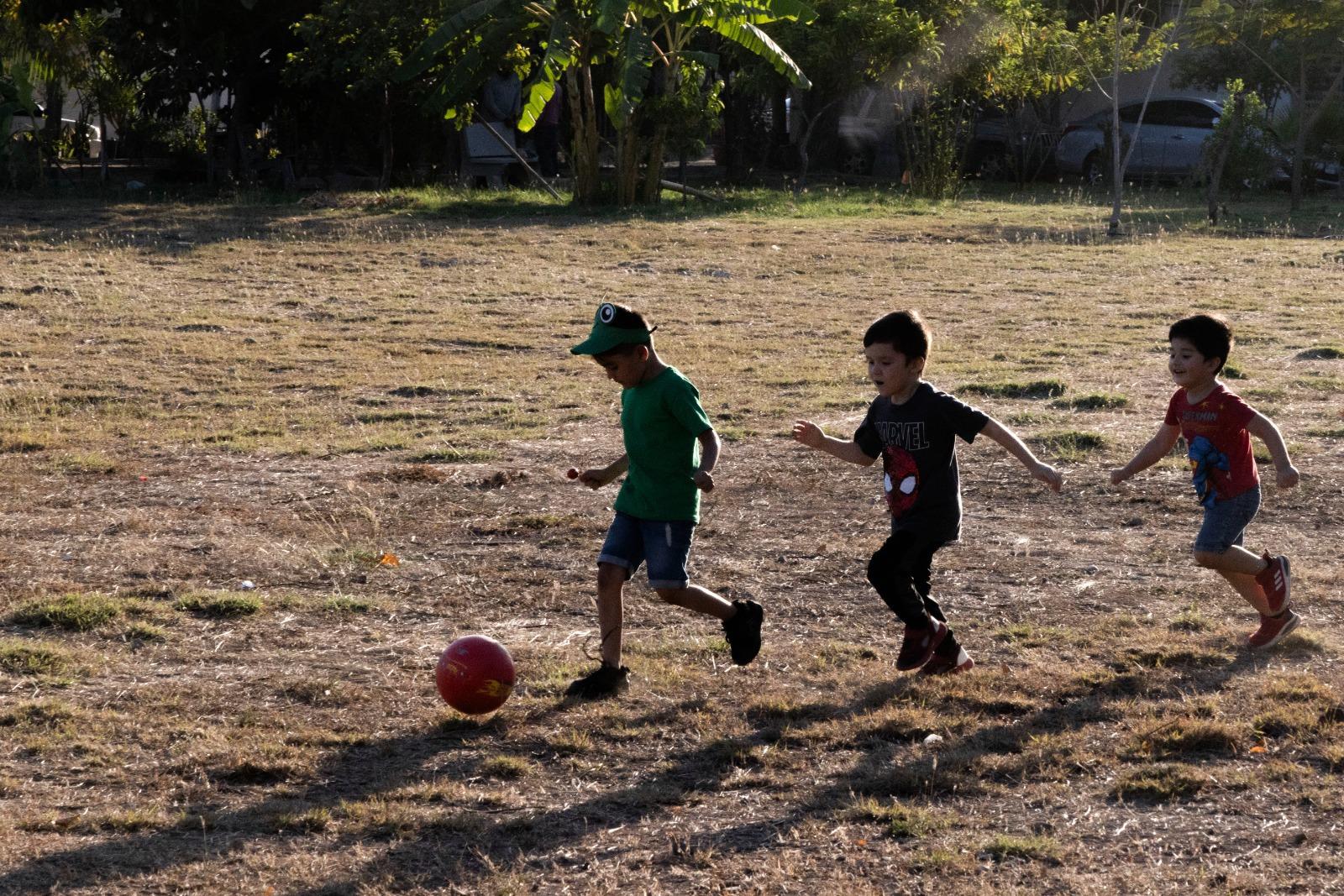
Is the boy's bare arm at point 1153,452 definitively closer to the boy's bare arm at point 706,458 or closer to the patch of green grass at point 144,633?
the boy's bare arm at point 706,458

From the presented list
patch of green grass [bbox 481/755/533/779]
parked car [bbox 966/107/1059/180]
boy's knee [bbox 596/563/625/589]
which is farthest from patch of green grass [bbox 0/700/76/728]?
parked car [bbox 966/107/1059/180]

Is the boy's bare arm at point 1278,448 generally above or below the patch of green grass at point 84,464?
above

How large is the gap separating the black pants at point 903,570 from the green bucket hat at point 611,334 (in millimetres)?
1007

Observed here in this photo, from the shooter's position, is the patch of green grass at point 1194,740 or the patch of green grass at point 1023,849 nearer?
the patch of green grass at point 1023,849

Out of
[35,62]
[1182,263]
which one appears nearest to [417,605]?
A: [1182,263]

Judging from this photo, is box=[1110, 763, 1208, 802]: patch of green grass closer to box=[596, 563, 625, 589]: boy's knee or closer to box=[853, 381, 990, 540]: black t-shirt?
box=[853, 381, 990, 540]: black t-shirt

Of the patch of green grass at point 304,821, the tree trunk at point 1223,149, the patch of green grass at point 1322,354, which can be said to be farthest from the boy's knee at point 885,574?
the tree trunk at point 1223,149

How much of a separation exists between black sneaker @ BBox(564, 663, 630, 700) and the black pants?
84cm

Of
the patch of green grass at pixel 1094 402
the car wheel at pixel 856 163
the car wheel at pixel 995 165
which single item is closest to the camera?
the patch of green grass at pixel 1094 402

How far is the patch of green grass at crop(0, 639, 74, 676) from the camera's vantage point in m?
4.97

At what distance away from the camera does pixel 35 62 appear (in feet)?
67.9

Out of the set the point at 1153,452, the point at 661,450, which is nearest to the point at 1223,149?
the point at 1153,452

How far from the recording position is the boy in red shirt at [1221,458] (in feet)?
16.3

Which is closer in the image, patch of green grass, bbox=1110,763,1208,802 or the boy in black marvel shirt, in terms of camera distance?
patch of green grass, bbox=1110,763,1208,802
